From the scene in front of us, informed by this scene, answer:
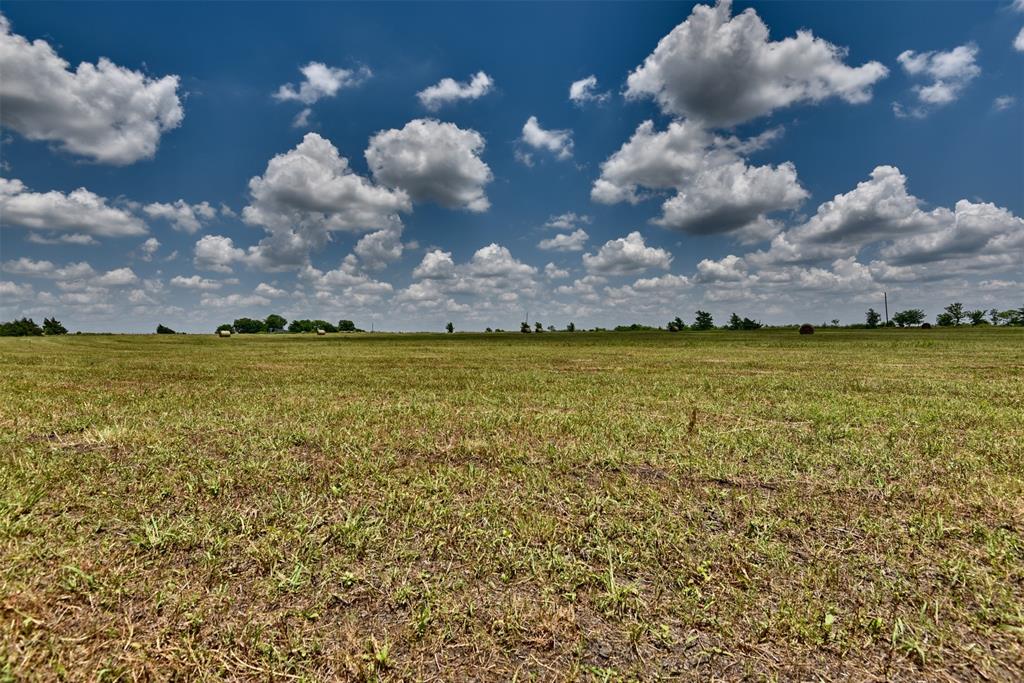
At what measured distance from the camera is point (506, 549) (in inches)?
172

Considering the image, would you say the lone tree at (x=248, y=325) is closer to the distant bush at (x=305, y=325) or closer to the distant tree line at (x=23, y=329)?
the distant bush at (x=305, y=325)

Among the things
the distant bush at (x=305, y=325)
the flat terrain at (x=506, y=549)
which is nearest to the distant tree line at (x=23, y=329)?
the distant bush at (x=305, y=325)

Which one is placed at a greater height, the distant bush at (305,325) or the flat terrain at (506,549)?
the distant bush at (305,325)

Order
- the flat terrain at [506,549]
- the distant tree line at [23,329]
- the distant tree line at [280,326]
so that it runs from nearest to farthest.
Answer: the flat terrain at [506,549] < the distant tree line at [23,329] < the distant tree line at [280,326]

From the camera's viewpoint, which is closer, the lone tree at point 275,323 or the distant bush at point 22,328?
the distant bush at point 22,328

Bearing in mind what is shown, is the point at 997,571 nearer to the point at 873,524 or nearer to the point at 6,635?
the point at 873,524

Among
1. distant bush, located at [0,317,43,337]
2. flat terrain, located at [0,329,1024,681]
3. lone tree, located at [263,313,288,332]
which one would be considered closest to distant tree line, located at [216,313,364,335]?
lone tree, located at [263,313,288,332]

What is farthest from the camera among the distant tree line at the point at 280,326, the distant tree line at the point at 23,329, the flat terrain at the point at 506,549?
the distant tree line at the point at 280,326

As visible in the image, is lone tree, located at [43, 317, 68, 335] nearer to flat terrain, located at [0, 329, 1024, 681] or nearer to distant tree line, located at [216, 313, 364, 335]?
distant tree line, located at [216, 313, 364, 335]

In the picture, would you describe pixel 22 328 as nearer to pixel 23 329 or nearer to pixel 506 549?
pixel 23 329

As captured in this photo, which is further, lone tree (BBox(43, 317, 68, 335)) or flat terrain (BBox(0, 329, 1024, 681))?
lone tree (BBox(43, 317, 68, 335))

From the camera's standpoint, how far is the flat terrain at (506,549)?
127 inches

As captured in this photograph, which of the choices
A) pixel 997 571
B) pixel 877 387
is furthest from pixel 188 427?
pixel 877 387

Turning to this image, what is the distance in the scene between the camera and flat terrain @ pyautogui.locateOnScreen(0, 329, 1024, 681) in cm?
321
